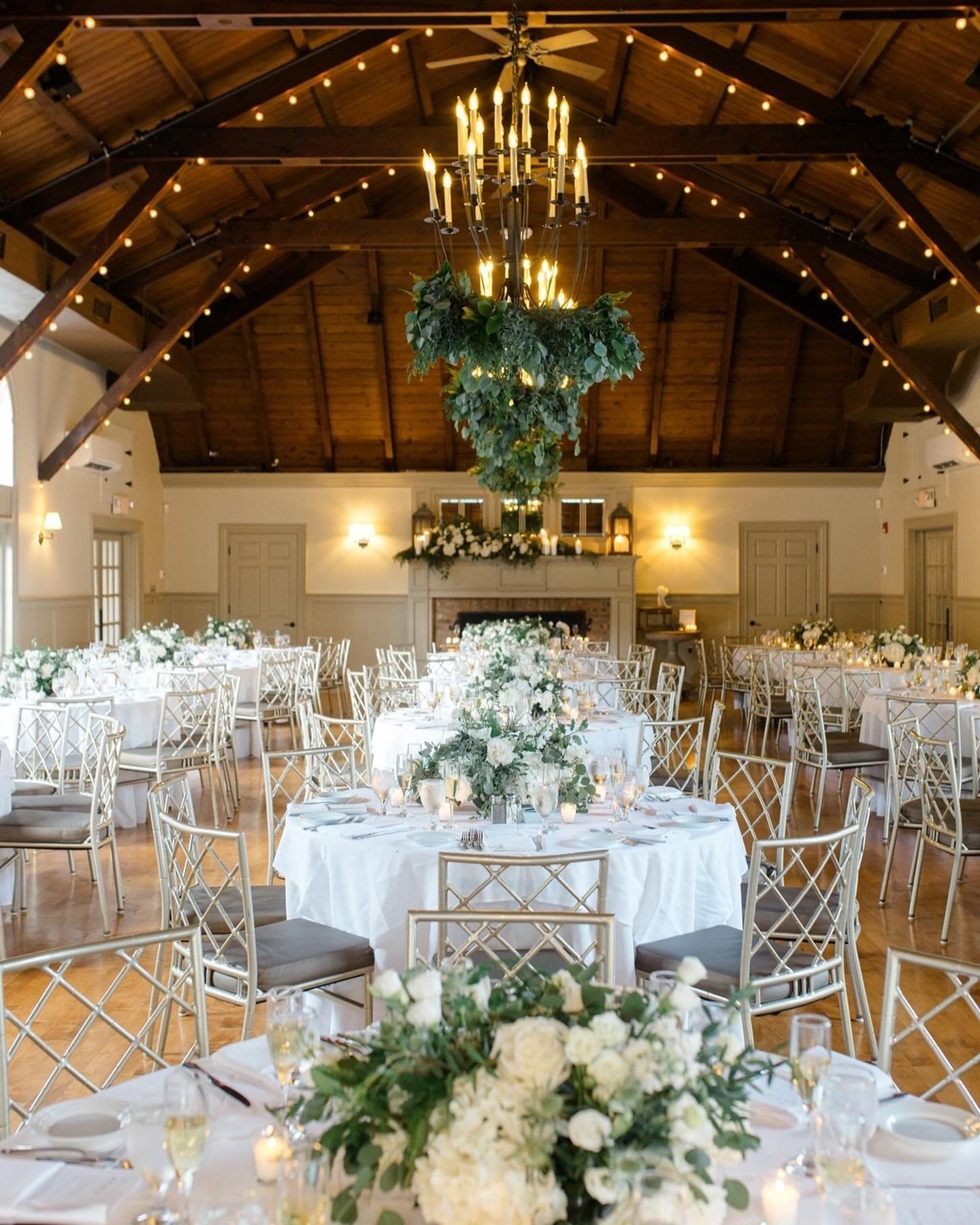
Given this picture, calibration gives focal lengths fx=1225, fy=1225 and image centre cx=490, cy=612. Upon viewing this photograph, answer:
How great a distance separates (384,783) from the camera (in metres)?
4.67

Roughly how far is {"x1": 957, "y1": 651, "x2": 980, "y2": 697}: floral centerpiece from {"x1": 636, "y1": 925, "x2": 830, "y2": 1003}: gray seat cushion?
560 cm

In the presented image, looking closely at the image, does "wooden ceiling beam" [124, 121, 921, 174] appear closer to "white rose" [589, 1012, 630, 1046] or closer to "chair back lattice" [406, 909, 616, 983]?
"chair back lattice" [406, 909, 616, 983]

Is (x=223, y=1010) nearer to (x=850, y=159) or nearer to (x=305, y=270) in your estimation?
(x=850, y=159)

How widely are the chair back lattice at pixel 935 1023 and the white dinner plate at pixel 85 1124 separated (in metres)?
1.54

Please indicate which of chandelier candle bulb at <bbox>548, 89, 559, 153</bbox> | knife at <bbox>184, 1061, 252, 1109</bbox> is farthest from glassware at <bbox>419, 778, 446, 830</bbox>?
chandelier candle bulb at <bbox>548, 89, 559, 153</bbox>

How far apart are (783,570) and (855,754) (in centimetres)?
1060

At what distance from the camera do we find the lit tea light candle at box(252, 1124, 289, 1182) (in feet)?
6.18

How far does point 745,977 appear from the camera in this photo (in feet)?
12.3

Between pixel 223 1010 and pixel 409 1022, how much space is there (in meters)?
3.76

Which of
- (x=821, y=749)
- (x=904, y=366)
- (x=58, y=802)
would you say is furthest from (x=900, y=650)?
(x=58, y=802)

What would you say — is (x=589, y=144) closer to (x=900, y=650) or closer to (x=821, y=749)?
(x=900, y=650)

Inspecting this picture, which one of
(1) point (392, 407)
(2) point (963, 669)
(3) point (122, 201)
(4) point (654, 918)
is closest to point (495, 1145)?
(4) point (654, 918)

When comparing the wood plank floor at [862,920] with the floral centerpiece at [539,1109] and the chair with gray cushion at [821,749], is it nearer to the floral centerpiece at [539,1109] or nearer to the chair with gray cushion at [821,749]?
the chair with gray cushion at [821,749]

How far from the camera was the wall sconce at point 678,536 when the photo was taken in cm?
1873
